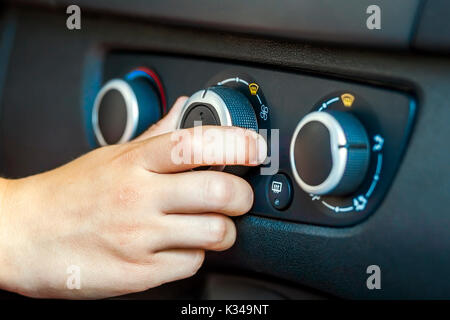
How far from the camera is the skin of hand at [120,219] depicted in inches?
19.7

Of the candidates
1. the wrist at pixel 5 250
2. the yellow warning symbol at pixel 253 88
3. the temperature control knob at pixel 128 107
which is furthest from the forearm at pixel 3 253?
the yellow warning symbol at pixel 253 88

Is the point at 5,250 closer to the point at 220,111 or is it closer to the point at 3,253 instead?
the point at 3,253

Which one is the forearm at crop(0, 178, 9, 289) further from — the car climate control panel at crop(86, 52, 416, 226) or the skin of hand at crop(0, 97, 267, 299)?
the car climate control panel at crop(86, 52, 416, 226)

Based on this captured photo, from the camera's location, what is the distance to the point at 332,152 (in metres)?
0.46

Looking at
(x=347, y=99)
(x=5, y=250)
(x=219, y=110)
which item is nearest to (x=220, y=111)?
(x=219, y=110)

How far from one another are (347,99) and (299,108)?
5cm

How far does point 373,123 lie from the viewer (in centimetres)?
48

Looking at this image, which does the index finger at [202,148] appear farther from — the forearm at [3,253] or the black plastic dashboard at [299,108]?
the forearm at [3,253]

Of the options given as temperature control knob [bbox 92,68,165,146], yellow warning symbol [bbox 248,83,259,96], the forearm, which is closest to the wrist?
the forearm
